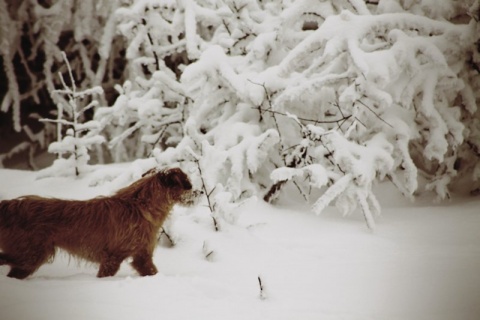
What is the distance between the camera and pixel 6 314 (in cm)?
211

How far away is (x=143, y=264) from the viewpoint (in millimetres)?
2891

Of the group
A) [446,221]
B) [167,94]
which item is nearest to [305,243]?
[446,221]

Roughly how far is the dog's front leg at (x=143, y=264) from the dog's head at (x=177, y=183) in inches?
16.4

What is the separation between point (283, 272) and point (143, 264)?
99 centimetres

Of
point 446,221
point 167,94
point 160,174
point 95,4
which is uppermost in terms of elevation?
point 160,174

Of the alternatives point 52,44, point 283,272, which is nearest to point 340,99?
point 283,272

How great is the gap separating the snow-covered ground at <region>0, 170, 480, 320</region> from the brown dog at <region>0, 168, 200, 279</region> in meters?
0.14

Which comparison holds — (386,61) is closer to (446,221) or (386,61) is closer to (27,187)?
(446,221)

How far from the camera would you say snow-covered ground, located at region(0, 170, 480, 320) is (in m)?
2.35

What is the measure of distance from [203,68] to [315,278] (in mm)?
2435

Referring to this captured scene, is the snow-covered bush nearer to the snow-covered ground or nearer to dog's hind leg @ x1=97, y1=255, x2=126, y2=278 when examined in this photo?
the snow-covered ground

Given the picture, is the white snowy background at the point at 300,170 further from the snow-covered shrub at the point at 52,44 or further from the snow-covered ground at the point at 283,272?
the snow-covered shrub at the point at 52,44

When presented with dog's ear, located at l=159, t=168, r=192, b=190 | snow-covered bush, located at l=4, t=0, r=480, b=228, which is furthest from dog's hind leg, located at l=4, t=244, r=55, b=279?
snow-covered bush, located at l=4, t=0, r=480, b=228

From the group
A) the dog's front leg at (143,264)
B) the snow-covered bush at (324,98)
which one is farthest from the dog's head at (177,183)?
the snow-covered bush at (324,98)
